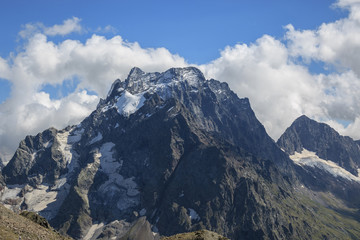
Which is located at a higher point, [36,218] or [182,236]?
[182,236]

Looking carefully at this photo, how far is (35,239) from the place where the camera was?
102938 millimetres

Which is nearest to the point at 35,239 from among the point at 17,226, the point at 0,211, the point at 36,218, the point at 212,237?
the point at 17,226

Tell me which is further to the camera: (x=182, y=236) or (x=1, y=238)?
(x=182, y=236)

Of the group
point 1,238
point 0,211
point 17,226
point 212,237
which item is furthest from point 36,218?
point 212,237

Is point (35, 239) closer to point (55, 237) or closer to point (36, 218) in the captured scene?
point (55, 237)

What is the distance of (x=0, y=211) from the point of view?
386ft

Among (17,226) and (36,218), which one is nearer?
(17,226)

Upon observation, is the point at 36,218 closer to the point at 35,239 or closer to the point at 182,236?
the point at 35,239

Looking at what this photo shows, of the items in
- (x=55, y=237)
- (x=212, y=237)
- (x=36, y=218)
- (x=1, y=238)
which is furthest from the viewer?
(x=36, y=218)

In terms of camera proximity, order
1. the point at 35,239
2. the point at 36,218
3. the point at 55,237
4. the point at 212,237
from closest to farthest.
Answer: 1. the point at 35,239
2. the point at 55,237
3. the point at 212,237
4. the point at 36,218

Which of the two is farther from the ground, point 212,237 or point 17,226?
point 212,237

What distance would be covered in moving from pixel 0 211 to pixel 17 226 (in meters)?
15.5

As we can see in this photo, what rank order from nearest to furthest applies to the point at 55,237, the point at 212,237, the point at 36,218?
the point at 55,237 → the point at 212,237 → the point at 36,218

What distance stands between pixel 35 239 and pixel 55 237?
13243 millimetres
